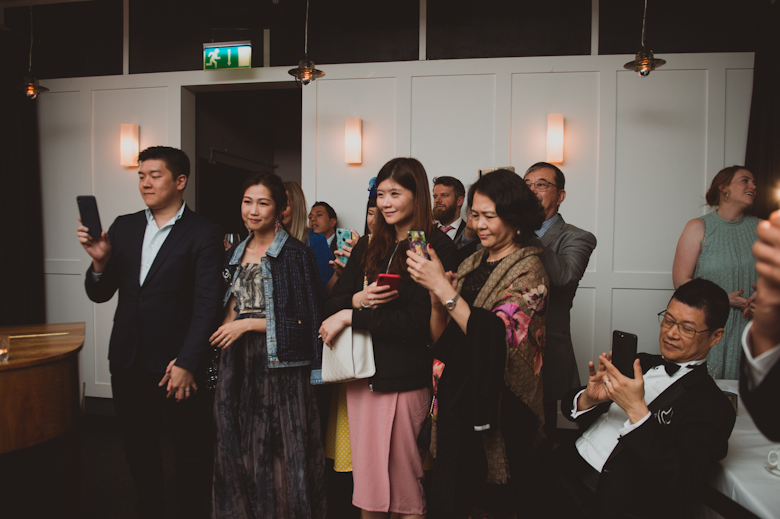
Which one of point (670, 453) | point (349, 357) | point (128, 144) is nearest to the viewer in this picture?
point (670, 453)

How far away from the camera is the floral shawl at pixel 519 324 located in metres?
1.43

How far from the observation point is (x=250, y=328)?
6.29 feet

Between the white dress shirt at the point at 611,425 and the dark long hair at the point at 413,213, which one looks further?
the dark long hair at the point at 413,213

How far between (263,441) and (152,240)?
1.09 m

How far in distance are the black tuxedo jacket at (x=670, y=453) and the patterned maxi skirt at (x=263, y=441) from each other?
1202 mm

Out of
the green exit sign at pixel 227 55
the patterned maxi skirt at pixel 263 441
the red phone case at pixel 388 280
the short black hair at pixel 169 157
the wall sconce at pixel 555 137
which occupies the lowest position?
the patterned maxi skirt at pixel 263 441

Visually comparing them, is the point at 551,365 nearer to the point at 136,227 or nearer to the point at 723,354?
the point at 723,354

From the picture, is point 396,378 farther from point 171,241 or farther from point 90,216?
point 90,216

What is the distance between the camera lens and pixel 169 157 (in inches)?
81.4

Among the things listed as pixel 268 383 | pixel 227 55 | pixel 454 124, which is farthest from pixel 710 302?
pixel 227 55

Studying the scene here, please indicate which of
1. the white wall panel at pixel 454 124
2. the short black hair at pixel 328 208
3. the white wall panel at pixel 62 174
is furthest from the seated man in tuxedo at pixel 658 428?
the white wall panel at pixel 62 174

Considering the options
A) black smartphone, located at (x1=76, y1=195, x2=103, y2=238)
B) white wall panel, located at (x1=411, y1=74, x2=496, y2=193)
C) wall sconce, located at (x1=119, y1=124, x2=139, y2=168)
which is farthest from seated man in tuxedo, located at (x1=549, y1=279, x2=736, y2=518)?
wall sconce, located at (x1=119, y1=124, x2=139, y2=168)

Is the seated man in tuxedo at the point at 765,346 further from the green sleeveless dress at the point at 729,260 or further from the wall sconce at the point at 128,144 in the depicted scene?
the wall sconce at the point at 128,144

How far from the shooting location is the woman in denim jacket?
189cm
